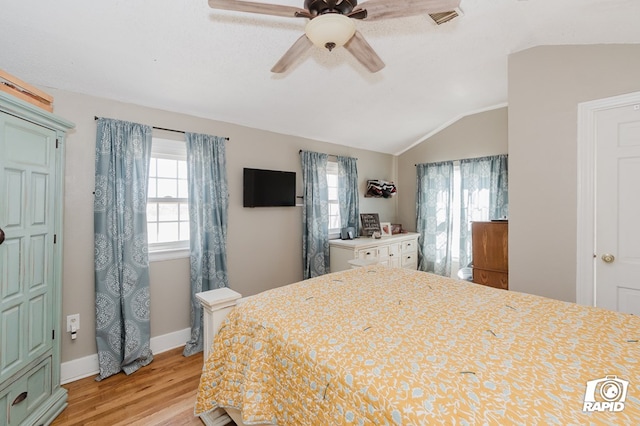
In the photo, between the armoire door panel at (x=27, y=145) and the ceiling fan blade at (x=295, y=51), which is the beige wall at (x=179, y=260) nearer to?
the armoire door panel at (x=27, y=145)

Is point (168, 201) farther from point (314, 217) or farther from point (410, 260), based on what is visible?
point (410, 260)

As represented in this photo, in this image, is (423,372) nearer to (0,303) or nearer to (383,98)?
(0,303)

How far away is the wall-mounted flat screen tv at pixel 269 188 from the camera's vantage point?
3.19 meters

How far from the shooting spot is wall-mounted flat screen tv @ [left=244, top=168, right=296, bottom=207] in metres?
3.19

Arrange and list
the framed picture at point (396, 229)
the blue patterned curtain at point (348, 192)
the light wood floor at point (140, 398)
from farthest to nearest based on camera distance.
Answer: the framed picture at point (396, 229)
the blue patterned curtain at point (348, 192)
the light wood floor at point (140, 398)

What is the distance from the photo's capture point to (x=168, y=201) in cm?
279

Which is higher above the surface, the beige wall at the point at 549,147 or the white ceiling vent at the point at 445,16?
the white ceiling vent at the point at 445,16

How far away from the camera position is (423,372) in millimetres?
960

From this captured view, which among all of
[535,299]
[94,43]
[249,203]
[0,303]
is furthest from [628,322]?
[94,43]

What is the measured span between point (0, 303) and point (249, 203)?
2.00 metres

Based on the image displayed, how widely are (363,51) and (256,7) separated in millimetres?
615

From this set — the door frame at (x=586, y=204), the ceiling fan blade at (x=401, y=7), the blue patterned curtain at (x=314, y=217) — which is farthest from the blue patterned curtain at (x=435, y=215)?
the ceiling fan blade at (x=401, y=7)

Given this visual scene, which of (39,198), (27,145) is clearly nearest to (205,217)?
(39,198)

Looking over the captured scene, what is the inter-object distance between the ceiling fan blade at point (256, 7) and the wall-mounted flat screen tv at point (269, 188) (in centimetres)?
202
